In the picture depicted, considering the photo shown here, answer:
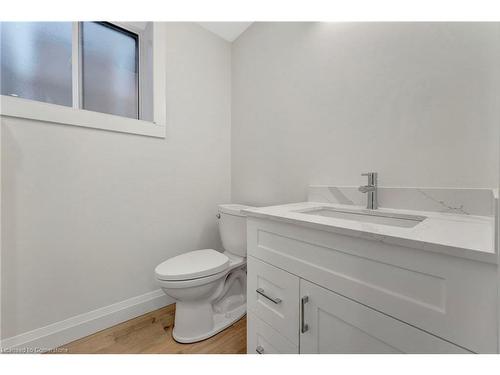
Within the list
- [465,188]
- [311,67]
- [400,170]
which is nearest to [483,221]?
[465,188]

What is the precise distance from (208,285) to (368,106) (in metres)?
1.31

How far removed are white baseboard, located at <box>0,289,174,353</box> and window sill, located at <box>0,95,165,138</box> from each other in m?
1.14

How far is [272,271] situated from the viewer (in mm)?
889

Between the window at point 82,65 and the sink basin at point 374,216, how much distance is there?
1392mm

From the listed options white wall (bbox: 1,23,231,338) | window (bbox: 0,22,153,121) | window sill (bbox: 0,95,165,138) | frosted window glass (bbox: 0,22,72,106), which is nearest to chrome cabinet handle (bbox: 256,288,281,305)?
white wall (bbox: 1,23,231,338)

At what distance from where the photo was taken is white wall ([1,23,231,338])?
1103 mm

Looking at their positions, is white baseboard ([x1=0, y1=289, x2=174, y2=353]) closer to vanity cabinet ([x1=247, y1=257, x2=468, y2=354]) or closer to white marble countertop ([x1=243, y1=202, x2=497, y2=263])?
vanity cabinet ([x1=247, y1=257, x2=468, y2=354])

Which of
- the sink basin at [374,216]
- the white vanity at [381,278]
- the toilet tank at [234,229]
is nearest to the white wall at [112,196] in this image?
the toilet tank at [234,229]

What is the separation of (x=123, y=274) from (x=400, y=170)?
5.75ft

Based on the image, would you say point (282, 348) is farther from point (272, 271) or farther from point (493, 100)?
point (493, 100)

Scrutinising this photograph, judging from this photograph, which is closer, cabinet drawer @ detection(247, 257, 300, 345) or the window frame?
cabinet drawer @ detection(247, 257, 300, 345)

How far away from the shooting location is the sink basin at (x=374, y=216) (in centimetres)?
87

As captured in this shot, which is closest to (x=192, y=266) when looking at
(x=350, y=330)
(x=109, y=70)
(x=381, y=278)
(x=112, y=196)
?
(x=112, y=196)

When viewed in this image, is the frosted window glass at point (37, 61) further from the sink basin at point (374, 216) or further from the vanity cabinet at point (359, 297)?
the sink basin at point (374, 216)
